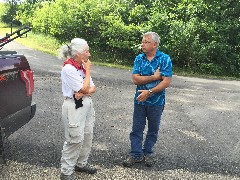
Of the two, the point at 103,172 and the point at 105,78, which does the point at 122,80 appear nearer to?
the point at 105,78

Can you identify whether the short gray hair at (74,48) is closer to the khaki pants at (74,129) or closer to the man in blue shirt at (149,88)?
the khaki pants at (74,129)

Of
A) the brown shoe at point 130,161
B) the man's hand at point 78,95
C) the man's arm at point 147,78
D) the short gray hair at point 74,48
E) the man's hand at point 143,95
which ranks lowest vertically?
the brown shoe at point 130,161

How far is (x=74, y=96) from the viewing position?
377cm

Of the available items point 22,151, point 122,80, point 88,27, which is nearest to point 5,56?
point 22,151

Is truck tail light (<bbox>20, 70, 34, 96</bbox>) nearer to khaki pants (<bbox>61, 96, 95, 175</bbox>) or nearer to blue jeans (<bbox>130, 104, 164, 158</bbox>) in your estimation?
khaki pants (<bbox>61, 96, 95, 175</bbox>)

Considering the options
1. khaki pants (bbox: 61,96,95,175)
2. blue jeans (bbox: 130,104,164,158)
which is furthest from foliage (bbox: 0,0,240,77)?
khaki pants (bbox: 61,96,95,175)

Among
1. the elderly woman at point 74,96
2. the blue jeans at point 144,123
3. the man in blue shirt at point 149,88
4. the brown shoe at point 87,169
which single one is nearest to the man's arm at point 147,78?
the man in blue shirt at point 149,88

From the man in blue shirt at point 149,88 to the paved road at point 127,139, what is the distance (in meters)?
0.24

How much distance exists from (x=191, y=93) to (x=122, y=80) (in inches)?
103

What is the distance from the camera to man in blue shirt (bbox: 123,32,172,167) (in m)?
4.35

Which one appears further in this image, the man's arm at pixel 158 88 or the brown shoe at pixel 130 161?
the brown shoe at pixel 130 161

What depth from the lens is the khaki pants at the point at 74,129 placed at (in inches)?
148

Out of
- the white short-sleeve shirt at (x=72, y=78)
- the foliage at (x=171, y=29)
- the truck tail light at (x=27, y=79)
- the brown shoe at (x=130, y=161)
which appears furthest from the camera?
the foliage at (x=171, y=29)

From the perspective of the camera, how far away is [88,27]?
18.5 metres
